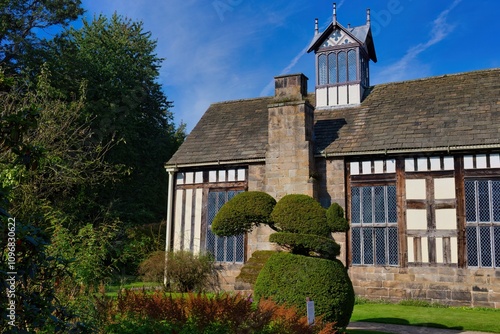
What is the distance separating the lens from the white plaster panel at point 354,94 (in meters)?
16.0

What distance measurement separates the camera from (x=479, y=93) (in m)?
14.0

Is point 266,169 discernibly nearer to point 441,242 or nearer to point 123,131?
point 441,242

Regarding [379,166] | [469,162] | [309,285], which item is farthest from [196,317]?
[469,162]

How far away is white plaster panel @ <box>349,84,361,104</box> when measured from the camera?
1602cm

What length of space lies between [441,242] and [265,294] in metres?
7.17

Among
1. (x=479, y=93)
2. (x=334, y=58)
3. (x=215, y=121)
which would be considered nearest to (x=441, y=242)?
(x=479, y=93)

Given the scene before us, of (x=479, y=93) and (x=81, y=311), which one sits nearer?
(x=81, y=311)

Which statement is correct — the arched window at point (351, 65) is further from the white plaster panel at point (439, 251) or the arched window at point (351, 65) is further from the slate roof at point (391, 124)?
the white plaster panel at point (439, 251)

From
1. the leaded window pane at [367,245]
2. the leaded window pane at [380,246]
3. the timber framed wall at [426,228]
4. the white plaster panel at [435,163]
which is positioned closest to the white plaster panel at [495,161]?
the timber framed wall at [426,228]

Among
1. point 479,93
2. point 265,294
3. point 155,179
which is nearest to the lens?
point 265,294

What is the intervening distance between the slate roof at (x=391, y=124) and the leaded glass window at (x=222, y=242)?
3.93ft

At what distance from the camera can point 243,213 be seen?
8305 millimetres

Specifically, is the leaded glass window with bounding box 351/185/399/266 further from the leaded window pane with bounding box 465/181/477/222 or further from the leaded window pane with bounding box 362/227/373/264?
the leaded window pane with bounding box 465/181/477/222

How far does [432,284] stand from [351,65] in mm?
7890
